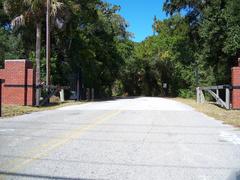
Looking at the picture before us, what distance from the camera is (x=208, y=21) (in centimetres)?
3534

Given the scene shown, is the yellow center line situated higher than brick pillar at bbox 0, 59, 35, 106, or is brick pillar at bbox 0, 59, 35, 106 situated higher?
brick pillar at bbox 0, 59, 35, 106

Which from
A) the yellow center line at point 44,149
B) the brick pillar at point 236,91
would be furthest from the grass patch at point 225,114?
the yellow center line at point 44,149

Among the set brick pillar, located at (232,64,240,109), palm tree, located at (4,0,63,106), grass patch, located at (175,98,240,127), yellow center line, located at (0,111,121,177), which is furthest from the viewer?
palm tree, located at (4,0,63,106)

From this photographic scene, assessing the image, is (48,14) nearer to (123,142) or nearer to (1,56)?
(1,56)

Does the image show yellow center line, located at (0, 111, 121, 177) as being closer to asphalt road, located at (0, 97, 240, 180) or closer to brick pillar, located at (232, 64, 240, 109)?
asphalt road, located at (0, 97, 240, 180)

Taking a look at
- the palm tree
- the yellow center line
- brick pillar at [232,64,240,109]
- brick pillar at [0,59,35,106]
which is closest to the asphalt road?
the yellow center line

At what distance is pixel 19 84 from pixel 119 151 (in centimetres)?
1723

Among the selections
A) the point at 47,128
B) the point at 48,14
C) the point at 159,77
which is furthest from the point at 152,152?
the point at 159,77

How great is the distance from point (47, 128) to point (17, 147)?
12.6 ft

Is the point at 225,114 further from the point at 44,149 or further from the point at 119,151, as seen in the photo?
the point at 44,149

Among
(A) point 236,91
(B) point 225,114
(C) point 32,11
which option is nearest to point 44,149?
(B) point 225,114

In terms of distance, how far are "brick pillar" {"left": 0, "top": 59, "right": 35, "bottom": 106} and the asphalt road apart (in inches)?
428

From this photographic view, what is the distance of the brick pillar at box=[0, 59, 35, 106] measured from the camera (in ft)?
86.3

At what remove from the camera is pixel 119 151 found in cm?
1022
